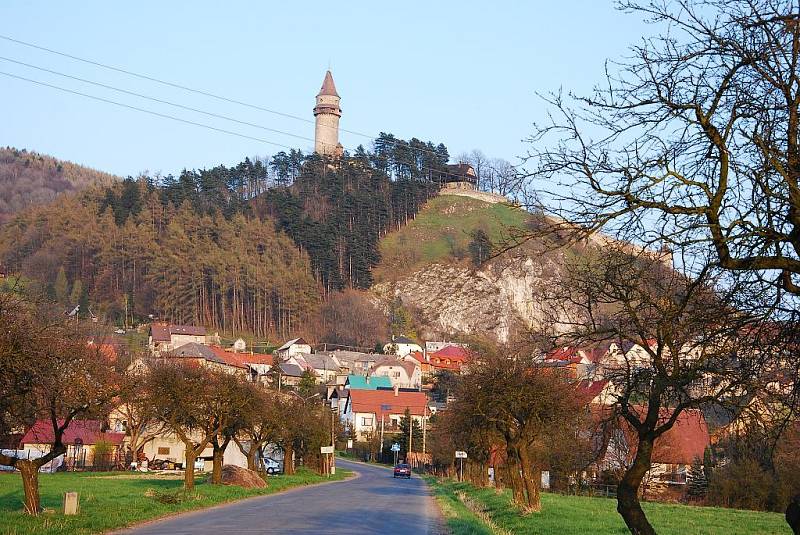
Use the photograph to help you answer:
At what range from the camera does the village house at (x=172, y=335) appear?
123062 millimetres

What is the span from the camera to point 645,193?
776 centimetres

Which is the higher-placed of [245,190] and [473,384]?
[245,190]

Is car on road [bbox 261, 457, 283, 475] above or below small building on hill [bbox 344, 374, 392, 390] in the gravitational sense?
below

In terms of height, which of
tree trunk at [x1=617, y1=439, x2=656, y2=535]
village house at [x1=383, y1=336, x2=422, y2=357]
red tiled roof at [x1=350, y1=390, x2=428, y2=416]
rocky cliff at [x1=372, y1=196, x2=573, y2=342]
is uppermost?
rocky cliff at [x1=372, y1=196, x2=573, y2=342]

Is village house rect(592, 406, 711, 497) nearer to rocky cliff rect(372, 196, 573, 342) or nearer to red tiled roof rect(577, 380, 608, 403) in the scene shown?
red tiled roof rect(577, 380, 608, 403)

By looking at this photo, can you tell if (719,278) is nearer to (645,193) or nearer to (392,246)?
(645,193)

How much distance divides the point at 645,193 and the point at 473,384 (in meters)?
34.3

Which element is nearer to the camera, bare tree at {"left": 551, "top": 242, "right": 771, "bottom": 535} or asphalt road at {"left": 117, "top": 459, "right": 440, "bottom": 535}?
bare tree at {"left": 551, "top": 242, "right": 771, "bottom": 535}

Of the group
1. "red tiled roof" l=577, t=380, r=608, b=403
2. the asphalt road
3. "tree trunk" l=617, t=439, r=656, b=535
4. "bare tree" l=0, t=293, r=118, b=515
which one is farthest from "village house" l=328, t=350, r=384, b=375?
"tree trunk" l=617, t=439, r=656, b=535

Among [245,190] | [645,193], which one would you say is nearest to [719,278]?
[645,193]

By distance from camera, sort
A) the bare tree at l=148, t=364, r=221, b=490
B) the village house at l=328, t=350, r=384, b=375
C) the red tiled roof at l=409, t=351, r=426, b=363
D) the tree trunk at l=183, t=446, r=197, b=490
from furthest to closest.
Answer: the red tiled roof at l=409, t=351, r=426, b=363 < the village house at l=328, t=350, r=384, b=375 < the bare tree at l=148, t=364, r=221, b=490 < the tree trunk at l=183, t=446, r=197, b=490

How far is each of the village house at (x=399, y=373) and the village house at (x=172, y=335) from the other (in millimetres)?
27850

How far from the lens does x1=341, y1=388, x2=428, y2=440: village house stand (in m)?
121

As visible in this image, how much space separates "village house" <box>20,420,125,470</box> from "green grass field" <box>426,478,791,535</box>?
42.5m
